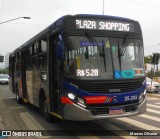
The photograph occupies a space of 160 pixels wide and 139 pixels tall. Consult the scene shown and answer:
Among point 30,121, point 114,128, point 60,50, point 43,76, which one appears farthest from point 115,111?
point 30,121

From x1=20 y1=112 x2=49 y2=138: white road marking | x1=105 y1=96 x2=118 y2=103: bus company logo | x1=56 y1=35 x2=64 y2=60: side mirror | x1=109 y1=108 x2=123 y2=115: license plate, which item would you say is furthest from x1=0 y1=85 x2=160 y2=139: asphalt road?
x1=56 y1=35 x2=64 y2=60: side mirror

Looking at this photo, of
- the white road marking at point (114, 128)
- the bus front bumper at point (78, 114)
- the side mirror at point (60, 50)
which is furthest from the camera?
the white road marking at point (114, 128)

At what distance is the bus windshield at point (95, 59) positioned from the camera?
870cm

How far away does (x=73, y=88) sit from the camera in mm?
8594

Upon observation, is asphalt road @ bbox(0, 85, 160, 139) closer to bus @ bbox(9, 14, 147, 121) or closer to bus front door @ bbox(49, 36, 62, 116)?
bus @ bbox(9, 14, 147, 121)

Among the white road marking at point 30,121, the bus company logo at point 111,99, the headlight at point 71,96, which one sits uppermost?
the headlight at point 71,96

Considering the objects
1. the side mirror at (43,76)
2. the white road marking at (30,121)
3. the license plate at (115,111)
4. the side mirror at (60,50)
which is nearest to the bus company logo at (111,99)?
the license plate at (115,111)

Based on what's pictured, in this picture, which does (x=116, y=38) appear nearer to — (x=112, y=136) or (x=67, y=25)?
(x=67, y=25)

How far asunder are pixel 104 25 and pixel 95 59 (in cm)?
109

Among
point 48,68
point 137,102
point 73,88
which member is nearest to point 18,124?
point 48,68

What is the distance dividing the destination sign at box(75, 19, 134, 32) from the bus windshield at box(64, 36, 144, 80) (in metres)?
0.34

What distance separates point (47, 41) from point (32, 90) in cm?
345

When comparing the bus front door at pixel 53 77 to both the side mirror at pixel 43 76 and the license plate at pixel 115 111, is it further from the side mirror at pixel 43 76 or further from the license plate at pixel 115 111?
the license plate at pixel 115 111

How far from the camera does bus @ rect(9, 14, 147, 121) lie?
8.60m
